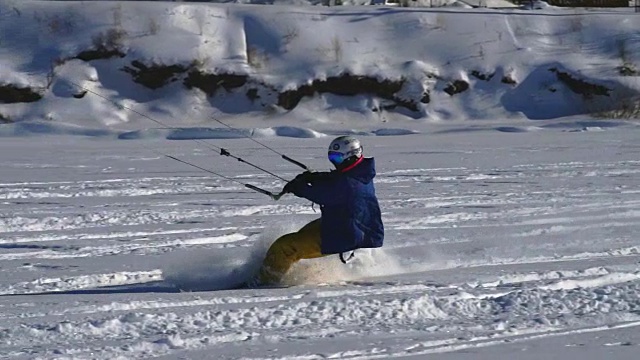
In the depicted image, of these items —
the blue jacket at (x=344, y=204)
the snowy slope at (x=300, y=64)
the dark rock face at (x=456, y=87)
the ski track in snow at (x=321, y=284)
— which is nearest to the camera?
the ski track in snow at (x=321, y=284)

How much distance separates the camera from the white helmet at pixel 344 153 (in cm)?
921

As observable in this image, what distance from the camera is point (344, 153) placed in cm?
921

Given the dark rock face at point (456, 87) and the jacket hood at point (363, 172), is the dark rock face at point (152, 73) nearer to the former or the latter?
the dark rock face at point (456, 87)

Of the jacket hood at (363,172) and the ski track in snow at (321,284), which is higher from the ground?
the jacket hood at (363,172)

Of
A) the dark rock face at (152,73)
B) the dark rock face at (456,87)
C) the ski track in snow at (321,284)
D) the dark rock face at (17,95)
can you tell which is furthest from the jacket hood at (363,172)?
the dark rock face at (456,87)

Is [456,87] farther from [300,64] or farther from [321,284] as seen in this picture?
[321,284]

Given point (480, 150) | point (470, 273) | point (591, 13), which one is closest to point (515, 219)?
point (470, 273)

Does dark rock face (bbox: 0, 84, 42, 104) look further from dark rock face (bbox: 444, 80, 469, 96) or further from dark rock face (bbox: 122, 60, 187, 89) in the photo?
dark rock face (bbox: 444, 80, 469, 96)

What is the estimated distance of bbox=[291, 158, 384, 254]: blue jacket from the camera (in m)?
9.12

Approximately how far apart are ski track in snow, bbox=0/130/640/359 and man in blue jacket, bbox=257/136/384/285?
32 cm

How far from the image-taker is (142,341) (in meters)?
7.07

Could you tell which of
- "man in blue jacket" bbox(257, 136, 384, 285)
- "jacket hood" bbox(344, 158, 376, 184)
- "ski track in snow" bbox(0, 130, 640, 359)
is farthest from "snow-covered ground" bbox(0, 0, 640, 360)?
"jacket hood" bbox(344, 158, 376, 184)

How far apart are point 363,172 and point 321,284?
37.0 inches

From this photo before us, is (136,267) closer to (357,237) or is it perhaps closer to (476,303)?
(357,237)
